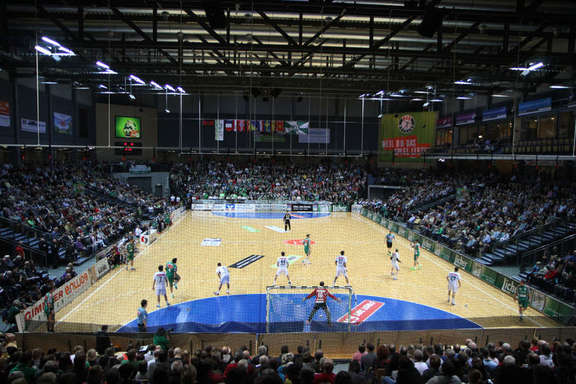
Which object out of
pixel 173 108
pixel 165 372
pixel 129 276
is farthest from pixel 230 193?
pixel 165 372

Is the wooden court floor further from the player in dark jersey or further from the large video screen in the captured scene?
the large video screen

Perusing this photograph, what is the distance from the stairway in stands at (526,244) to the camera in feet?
55.6

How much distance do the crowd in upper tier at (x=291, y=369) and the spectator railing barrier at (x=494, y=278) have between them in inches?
212

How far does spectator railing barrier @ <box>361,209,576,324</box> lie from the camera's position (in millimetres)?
11172

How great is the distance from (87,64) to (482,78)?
18.4 metres

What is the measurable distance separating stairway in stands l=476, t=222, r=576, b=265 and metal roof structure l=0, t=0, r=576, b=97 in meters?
7.45

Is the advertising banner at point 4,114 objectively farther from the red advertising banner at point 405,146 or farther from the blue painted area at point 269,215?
the red advertising banner at point 405,146

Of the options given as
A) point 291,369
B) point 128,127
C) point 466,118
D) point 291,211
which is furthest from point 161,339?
point 128,127

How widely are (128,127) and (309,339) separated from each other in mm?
36228

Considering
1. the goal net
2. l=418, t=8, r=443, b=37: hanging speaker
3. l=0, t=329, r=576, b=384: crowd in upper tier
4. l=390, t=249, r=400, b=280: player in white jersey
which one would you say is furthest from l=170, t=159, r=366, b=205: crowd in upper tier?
l=0, t=329, r=576, b=384: crowd in upper tier

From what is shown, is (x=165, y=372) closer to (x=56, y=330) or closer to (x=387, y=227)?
(x=56, y=330)

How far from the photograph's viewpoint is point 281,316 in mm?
11461

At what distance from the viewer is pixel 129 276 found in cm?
1569

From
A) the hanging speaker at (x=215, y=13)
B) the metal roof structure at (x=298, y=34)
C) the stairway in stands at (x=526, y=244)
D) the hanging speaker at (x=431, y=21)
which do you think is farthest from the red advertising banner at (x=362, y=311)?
the hanging speaker at (x=215, y=13)
